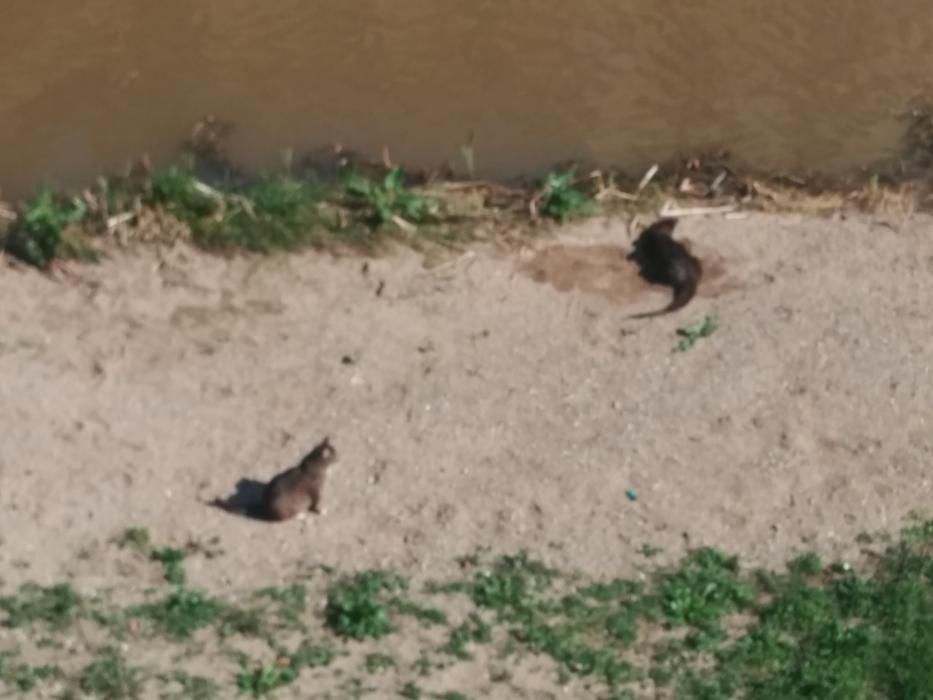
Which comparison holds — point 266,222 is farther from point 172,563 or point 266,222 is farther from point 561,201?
point 172,563

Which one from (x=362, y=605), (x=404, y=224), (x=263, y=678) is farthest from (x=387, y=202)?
(x=263, y=678)

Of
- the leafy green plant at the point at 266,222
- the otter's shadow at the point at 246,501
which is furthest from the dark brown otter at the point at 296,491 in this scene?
the leafy green plant at the point at 266,222

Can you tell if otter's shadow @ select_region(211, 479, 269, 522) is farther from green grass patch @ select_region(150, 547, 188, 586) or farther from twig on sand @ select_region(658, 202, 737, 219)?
twig on sand @ select_region(658, 202, 737, 219)

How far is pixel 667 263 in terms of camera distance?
9984 millimetres

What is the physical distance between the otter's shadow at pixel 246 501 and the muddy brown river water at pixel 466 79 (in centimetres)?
335

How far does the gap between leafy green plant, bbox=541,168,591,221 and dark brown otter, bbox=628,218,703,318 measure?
1.40ft

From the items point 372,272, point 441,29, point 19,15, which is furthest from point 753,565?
point 19,15

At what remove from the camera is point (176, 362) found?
30.5 ft

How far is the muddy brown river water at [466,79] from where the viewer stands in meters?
11.6

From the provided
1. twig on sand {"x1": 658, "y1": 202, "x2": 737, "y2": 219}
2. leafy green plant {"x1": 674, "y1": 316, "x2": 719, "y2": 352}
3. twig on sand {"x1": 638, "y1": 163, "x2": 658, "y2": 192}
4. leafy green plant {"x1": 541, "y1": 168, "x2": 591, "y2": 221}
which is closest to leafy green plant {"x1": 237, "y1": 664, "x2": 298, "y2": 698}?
leafy green plant {"x1": 674, "y1": 316, "x2": 719, "y2": 352}

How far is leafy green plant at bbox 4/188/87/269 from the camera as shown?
993 centimetres

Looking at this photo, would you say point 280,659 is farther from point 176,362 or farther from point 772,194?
point 772,194

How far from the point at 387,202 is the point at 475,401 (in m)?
1.80

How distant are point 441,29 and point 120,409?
4.84 meters
